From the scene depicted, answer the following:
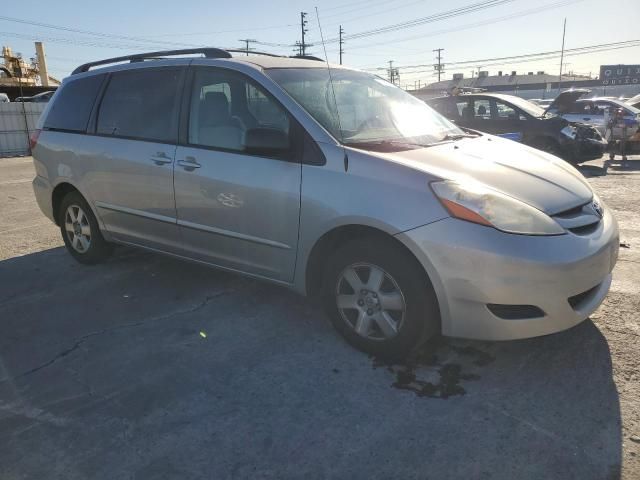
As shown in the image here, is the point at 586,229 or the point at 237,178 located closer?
the point at 586,229

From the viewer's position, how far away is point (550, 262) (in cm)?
260

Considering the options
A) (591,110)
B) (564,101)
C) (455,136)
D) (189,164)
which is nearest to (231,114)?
(189,164)

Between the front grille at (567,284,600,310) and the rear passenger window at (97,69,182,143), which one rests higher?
the rear passenger window at (97,69,182,143)

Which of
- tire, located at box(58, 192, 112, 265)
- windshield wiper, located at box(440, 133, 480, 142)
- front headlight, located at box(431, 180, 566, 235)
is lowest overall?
tire, located at box(58, 192, 112, 265)

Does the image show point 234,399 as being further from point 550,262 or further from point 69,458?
point 550,262

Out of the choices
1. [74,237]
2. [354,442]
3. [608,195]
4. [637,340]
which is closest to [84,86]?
[74,237]

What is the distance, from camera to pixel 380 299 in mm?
3012

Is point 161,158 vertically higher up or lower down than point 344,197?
higher up

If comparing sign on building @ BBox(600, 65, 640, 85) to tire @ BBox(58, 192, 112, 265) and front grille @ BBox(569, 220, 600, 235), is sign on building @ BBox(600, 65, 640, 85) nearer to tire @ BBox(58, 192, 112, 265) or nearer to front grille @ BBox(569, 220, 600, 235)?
front grille @ BBox(569, 220, 600, 235)

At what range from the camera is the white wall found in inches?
703

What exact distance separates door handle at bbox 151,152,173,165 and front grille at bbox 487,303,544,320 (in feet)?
8.19

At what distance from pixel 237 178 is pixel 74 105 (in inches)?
90.9

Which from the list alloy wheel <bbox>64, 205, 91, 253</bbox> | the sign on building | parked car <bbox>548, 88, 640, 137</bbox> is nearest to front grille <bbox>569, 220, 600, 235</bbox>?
alloy wheel <bbox>64, 205, 91, 253</bbox>

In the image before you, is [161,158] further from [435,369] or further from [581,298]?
[581,298]
